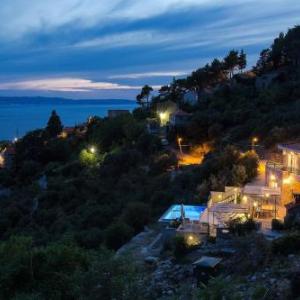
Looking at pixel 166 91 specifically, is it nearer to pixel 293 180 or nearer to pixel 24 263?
pixel 293 180

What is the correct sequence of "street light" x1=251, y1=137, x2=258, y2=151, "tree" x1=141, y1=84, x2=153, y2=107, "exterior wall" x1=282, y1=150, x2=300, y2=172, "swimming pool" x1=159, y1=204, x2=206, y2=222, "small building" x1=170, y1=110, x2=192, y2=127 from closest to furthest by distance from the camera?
1. "swimming pool" x1=159, y1=204, x2=206, y2=222
2. "exterior wall" x1=282, y1=150, x2=300, y2=172
3. "street light" x1=251, y1=137, x2=258, y2=151
4. "small building" x1=170, y1=110, x2=192, y2=127
5. "tree" x1=141, y1=84, x2=153, y2=107

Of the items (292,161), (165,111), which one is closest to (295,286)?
(292,161)

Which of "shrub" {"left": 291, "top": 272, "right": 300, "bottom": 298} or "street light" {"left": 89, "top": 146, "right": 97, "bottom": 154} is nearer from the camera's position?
"shrub" {"left": 291, "top": 272, "right": 300, "bottom": 298}

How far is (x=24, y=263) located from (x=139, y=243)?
5026 mm

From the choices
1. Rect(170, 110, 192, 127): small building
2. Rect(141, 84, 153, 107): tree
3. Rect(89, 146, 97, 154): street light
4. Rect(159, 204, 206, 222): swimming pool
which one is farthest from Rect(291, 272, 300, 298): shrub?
Rect(141, 84, 153, 107): tree

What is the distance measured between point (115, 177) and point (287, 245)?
17.6 meters

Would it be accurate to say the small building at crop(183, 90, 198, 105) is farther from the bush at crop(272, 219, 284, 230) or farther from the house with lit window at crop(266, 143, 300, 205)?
the bush at crop(272, 219, 284, 230)

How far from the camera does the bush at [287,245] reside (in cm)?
1106

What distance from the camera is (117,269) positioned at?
24.2 ft

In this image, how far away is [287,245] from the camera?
11.1 meters

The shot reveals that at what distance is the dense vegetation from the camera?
10.4m

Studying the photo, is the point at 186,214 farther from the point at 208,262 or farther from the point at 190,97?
the point at 190,97

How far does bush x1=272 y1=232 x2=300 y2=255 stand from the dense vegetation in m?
4.16

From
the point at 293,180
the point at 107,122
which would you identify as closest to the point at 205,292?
the point at 293,180
